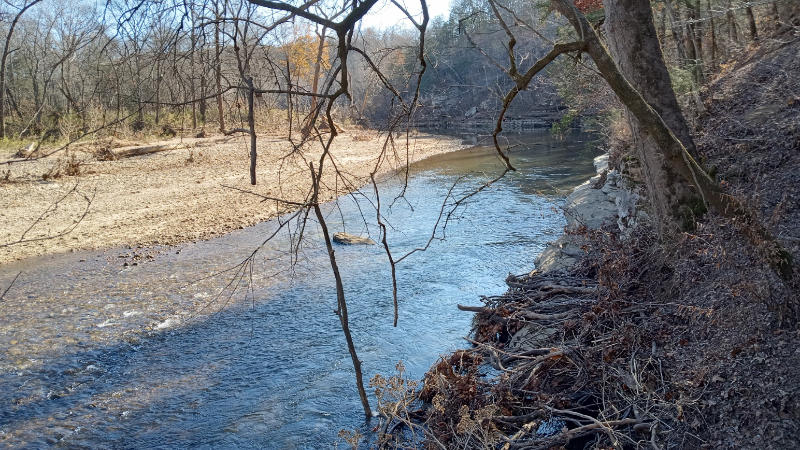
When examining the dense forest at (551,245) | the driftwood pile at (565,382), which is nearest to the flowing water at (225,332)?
the dense forest at (551,245)

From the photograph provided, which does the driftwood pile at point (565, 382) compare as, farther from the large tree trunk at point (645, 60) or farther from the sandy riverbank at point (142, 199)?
the sandy riverbank at point (142, 199)

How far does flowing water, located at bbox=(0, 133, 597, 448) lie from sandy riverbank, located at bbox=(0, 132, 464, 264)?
839 mm

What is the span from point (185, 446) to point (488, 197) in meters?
12.2

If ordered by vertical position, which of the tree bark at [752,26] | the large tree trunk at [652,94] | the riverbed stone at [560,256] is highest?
the tree bark at [752,26]

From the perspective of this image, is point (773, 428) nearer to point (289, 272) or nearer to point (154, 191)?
point (289, 272)

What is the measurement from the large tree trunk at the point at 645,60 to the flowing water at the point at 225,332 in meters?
2.11

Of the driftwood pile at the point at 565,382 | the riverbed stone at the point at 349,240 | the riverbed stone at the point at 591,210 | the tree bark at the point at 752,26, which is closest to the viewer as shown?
the driftwood pile at the point at 565,382

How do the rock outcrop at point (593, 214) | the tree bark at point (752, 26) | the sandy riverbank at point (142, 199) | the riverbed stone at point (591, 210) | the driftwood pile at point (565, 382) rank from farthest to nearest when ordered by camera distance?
the tree bark at point (752, 26)
the sandy riverbank at point (142, 199)
the riverbed stone at point (591, 210)
the rock outcrop at point (593, 214)
the driftwood pile at point (565, 382)

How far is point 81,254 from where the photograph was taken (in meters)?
12.5

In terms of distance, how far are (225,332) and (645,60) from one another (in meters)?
6.44

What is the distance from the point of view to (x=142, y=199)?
1623cm

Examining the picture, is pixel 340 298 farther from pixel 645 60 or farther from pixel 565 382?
pixel 645 60

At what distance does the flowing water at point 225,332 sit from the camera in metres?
6.31

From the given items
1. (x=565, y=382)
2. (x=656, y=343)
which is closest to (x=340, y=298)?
(x=565, y=382)
